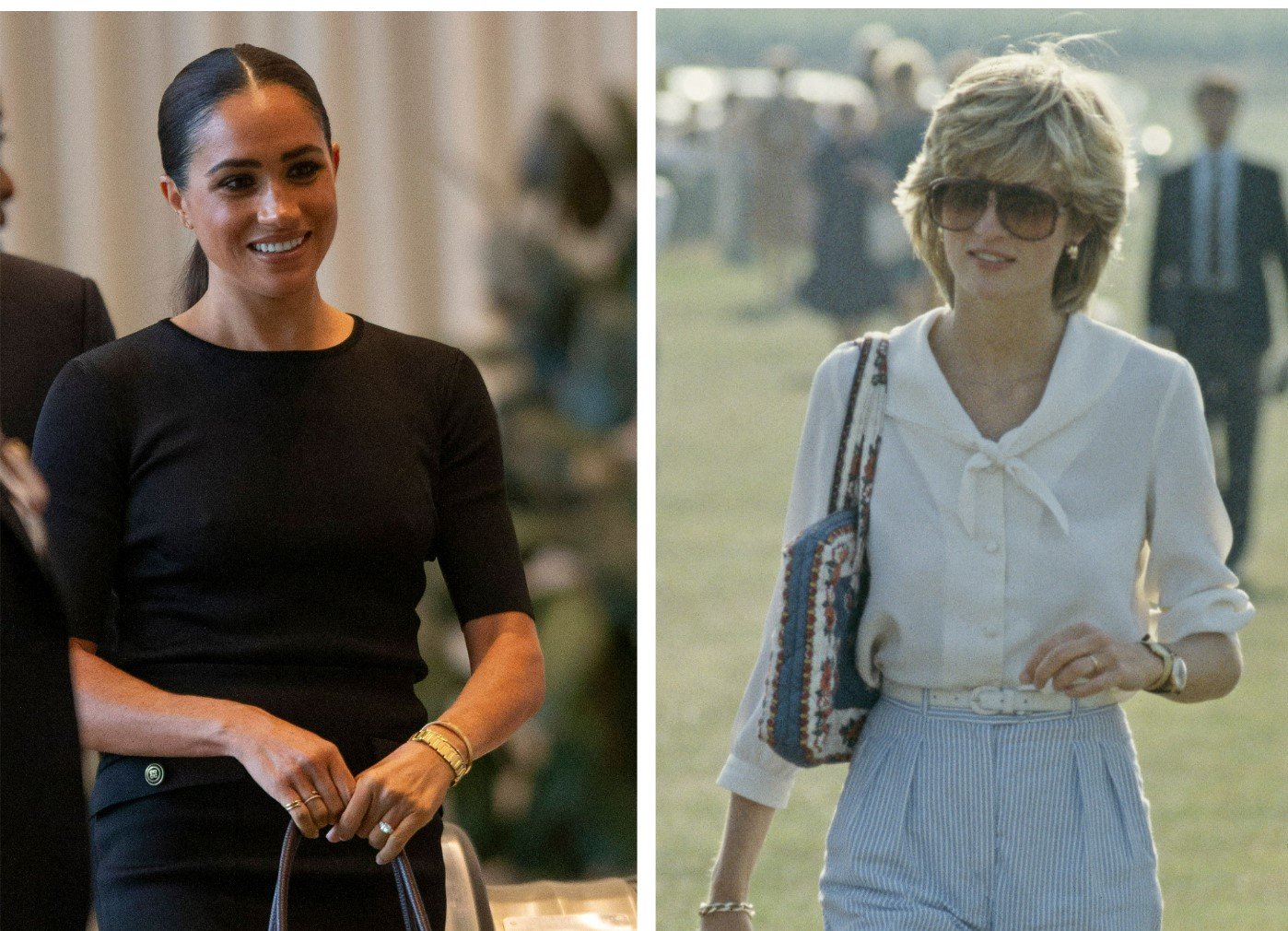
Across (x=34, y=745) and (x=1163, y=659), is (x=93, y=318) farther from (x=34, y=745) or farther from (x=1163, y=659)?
(x=1163, y=659)

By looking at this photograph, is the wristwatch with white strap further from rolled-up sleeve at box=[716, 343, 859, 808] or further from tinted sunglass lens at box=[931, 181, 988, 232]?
tinted sunglass lens at box=[931, 181, 988, 232]

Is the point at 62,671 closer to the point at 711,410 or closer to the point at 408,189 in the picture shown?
the point at 408,189

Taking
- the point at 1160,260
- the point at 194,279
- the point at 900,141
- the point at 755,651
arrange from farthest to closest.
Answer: the point at 755,651 < the point at 1160,260 < the point at 900,141 < the point at 194,279

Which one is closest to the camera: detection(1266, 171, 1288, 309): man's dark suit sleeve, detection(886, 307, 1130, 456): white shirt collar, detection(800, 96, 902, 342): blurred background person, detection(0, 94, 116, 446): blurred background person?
detection(886, 307, 1130, 456): white shirt collar

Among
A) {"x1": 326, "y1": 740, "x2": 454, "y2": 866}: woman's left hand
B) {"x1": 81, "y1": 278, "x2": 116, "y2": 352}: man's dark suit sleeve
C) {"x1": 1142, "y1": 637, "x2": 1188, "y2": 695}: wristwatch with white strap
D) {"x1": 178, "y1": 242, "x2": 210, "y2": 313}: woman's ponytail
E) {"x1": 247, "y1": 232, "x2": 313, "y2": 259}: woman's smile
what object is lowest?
{"x1": 326, "y1": 740, "x2": 454, "y2": 866}: woman's left hand

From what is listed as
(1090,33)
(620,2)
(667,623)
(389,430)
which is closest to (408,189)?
(620,2)

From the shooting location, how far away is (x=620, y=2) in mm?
3016

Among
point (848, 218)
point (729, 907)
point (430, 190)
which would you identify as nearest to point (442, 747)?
point (729, 907)

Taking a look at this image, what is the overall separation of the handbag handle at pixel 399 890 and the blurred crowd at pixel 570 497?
135 cm

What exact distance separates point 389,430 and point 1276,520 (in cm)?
297

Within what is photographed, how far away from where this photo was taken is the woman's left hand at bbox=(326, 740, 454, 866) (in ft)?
5.57

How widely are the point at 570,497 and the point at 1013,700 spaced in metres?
1.56

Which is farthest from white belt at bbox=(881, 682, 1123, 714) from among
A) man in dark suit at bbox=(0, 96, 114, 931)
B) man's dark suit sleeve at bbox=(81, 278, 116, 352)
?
man's dark suit sleeve at bbox=(81, 278, 116, 352)

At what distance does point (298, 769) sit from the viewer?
1.68 metres
